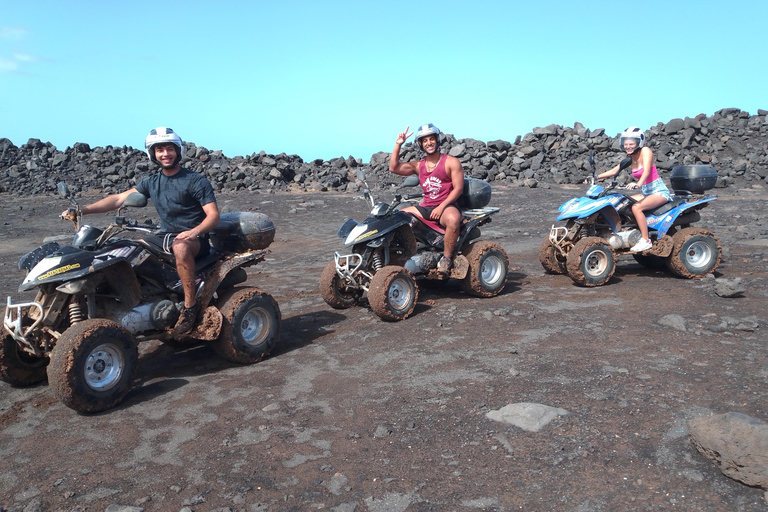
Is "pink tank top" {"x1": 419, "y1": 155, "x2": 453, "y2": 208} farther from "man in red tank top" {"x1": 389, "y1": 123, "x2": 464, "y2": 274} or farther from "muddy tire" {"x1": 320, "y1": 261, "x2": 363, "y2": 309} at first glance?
"muddy tire" {"x1": 320, "y1": 261, "x2": 363, "y2": 309}

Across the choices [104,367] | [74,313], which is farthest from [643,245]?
[74,313]

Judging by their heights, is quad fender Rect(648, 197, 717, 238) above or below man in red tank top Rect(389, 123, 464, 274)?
below

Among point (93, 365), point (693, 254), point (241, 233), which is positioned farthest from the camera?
point (693, 254)

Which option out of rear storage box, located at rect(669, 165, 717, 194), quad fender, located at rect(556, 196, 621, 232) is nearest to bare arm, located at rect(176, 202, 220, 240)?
quad fender, located at rect(556, 196, 621, 232)

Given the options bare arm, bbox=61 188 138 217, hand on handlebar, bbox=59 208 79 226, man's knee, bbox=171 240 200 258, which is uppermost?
bare arm, bbox=61 188 138 217

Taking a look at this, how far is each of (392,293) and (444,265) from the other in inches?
42.0

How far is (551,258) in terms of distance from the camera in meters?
10.2

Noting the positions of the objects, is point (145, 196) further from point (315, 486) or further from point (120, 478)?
point (315, 486)

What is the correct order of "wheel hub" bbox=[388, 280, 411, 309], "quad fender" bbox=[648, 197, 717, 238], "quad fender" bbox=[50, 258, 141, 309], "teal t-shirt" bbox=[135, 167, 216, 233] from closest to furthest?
"quad fender" bbox=[50, 258, 141, 309] < "teal t-shirt" bbox=[135, 167, 216, 233] < "wheel hub" bbox=[388, 280, 411, 309] < "quad fender" bbox=[648, 197, 717, 238]

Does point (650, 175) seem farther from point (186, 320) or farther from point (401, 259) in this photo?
point (186, 320)

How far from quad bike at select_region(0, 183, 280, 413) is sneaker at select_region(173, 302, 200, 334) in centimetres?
7

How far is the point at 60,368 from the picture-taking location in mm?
5156

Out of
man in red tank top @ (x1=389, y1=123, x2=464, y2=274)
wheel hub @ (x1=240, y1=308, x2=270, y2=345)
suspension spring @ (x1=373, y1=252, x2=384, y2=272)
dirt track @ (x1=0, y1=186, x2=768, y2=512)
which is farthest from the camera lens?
man in red tank top @ (x1=389, y1=123, x2=464, y2=274)

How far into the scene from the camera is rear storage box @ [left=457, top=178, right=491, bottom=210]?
9.09 m
